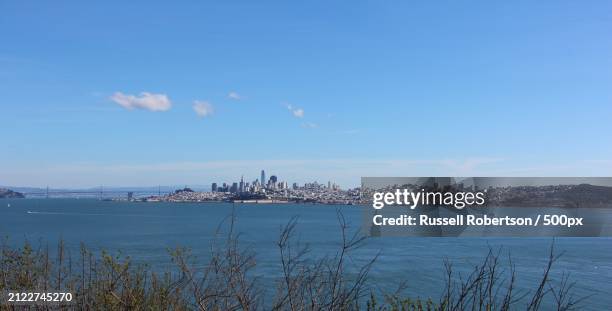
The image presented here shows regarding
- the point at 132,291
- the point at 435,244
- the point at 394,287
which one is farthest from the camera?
the point at 435,244

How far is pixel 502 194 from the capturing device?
1413 cm

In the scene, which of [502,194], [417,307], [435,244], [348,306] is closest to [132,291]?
[348,306]

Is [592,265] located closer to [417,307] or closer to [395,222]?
[395,222]

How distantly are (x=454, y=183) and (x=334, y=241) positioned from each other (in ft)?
83.9

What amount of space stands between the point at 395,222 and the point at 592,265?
19.8 metres

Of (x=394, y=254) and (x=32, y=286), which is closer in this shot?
(x=32, y=286)

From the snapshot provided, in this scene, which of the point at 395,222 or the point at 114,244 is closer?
the point at 395,222

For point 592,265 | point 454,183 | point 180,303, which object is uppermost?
point 454,183

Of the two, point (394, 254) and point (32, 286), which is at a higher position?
point (32, 286)

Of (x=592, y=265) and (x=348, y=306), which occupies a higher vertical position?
(x=348, y=306)

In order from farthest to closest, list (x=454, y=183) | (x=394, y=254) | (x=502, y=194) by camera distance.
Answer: (x=394, y=254), (x=502, y=194), (x=454, y=183)

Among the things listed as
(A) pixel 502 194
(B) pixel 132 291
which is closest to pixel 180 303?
(B) pixel 132 291

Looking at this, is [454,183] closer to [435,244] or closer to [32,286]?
[32,286]

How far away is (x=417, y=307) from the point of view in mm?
3713
